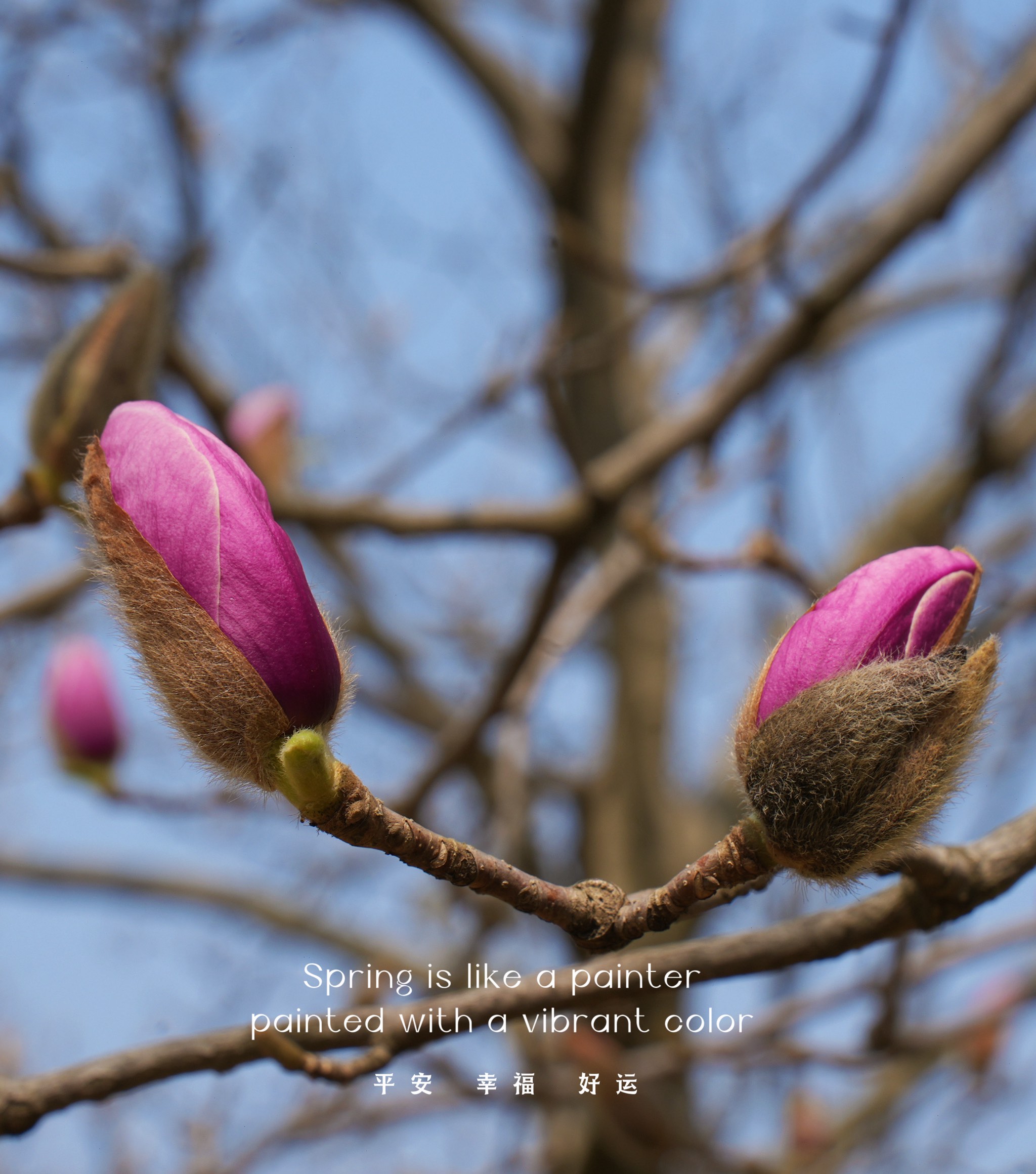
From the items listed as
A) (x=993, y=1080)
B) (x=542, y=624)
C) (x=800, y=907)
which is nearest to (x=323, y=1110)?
(x=800, y=907)

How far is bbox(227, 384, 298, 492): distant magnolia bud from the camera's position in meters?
2.17

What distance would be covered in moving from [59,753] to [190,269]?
1407 millimetres

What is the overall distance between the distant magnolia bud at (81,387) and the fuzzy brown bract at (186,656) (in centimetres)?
55

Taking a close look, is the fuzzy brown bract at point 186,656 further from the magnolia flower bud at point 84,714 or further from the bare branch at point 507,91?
the bare branch at point 507,91

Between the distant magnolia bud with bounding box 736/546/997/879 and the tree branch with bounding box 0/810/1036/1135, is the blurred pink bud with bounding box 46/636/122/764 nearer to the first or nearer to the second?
the tree branch with bounding box 0/810/1036/1135

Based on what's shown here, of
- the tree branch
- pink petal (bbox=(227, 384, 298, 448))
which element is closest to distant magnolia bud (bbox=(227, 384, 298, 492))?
pink petal (bbox=(227, 384, 298, 448))

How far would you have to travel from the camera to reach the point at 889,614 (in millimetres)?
736

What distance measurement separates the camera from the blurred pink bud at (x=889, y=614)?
733 mm

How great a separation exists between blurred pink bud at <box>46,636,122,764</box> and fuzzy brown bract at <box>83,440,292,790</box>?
103cm

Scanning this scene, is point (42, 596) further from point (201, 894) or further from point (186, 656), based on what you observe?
point (201, 894)

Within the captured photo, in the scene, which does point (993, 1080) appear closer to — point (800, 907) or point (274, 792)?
point (800, 907)

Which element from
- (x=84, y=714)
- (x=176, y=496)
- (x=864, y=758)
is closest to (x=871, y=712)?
(x=864, y=758)

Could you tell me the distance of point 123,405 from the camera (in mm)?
796

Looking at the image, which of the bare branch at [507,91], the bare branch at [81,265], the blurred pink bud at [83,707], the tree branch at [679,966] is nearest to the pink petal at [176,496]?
the tree branch at [679,966]
